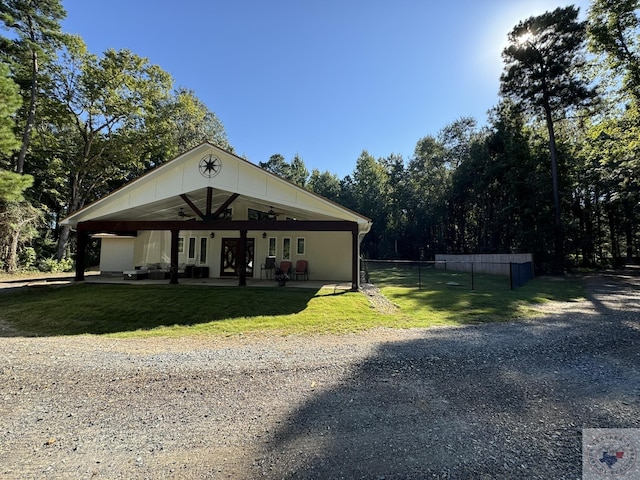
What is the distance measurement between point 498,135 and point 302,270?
22075 mm

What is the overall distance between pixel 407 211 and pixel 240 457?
120ft

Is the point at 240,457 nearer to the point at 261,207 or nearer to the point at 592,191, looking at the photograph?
the point at 261,207

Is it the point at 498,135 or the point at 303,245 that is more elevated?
the point at 498,135

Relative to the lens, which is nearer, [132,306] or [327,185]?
[132,306]

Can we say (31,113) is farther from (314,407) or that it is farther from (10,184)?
(314,407)

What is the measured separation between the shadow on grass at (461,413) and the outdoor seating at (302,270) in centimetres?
874

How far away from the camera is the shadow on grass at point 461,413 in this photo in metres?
2.33

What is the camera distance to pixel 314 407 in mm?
3209

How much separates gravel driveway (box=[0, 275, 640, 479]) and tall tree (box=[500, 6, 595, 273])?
21.6 m

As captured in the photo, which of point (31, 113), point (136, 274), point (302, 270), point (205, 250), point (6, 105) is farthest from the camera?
point (31, 113)

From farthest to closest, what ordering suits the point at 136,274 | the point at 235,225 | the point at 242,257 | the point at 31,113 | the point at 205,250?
the point at 31,113, the point at 205,250, the point at 136,274, the point at 235,225, the point at 242,257

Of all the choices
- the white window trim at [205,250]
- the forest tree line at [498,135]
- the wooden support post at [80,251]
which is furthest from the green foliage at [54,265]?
the white window trim at [205,250]

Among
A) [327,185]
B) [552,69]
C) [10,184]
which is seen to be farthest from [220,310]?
[327,185]

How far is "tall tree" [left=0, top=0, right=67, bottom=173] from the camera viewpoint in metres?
16.2
